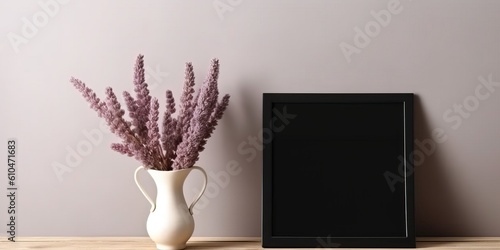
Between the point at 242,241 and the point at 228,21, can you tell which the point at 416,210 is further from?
the point at 228,21

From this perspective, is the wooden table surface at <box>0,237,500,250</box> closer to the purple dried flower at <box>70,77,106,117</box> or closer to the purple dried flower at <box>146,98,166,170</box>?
the purple dried flower at <box>146,98,166,170</box>

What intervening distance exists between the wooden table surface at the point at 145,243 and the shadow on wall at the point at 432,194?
3cm

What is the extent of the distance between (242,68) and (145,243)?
0.51 meters

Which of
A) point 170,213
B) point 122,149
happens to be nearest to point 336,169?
point 170,213

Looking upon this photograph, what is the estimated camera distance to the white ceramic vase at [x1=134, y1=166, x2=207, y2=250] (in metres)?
1.40

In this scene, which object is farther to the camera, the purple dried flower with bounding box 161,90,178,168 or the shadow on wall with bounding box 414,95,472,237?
the shadow on wall with bounding box 414,95,472,237

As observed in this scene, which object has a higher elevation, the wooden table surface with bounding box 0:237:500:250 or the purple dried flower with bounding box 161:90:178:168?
the purple dried flower with bounding box 161:90:178:168

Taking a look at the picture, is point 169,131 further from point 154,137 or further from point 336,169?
point 336,169

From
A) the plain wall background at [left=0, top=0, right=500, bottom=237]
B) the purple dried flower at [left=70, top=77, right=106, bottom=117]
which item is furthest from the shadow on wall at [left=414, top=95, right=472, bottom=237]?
the purple dried flower at [left=70, top=77, right=106, bottom=117]

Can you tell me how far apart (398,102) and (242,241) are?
21.0 inches

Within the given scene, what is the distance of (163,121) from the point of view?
140 centimetres

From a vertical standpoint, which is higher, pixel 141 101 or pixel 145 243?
pixel 141 101

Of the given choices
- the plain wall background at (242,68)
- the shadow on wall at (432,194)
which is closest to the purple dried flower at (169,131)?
the plain wall background at (242,68)

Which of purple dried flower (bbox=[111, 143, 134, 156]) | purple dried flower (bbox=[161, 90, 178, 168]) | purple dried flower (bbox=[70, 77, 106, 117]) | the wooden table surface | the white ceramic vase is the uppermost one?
purple dried flower (bbox=[70, 77, 106, 117])
